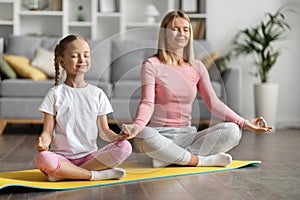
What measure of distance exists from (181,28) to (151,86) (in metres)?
0.31

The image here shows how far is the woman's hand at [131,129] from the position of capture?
2422 mm

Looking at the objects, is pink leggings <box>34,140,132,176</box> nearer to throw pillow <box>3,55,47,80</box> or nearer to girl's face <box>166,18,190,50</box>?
girl's face <box>166,18,190,50</box>

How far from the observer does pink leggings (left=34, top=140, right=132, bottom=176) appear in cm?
242

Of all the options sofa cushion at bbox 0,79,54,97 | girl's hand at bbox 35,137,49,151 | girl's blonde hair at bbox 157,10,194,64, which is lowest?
sofa cushion at bbox 0,79,54,97

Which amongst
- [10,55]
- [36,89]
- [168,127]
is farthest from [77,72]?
[10,55]

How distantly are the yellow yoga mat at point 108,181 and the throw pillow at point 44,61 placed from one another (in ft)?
7.65

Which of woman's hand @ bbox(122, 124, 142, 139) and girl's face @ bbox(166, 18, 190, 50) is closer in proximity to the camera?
woman's hand @ bbox(122, 124, 142, 139)

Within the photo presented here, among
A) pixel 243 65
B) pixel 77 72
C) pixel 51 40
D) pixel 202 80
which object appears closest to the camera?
pixel 77 72

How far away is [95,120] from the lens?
2.52 metres

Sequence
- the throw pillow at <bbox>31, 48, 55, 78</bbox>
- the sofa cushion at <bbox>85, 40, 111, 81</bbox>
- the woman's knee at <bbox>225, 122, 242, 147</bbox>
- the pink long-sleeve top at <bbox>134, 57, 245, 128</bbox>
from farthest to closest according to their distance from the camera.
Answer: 1. the throw pillow at <bbox>31, 48, 55, 78</bbox>
2. the woman's knee at <bbox>225, 122, 242, 147</bbox>
3. the pink long-sleeve top at <bbox>134, 57, 245, 128</bbox>
4. the sofa cushion at <bbox>85, 40, 111, 81</bbox>

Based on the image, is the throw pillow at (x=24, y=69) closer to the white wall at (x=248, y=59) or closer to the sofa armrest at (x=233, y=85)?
the sofa armrest at (x=233, y=85)

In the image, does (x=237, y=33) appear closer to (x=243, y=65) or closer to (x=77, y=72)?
(x=243, y=65)

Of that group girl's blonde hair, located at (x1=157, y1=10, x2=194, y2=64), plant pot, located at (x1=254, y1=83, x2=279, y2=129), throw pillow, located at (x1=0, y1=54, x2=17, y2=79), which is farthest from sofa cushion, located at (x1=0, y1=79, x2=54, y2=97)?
girl's blonde hair, located at (x1=157, y1=10, x2=194, y2=64)

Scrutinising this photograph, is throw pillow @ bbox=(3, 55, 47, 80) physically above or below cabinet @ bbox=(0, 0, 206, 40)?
below
